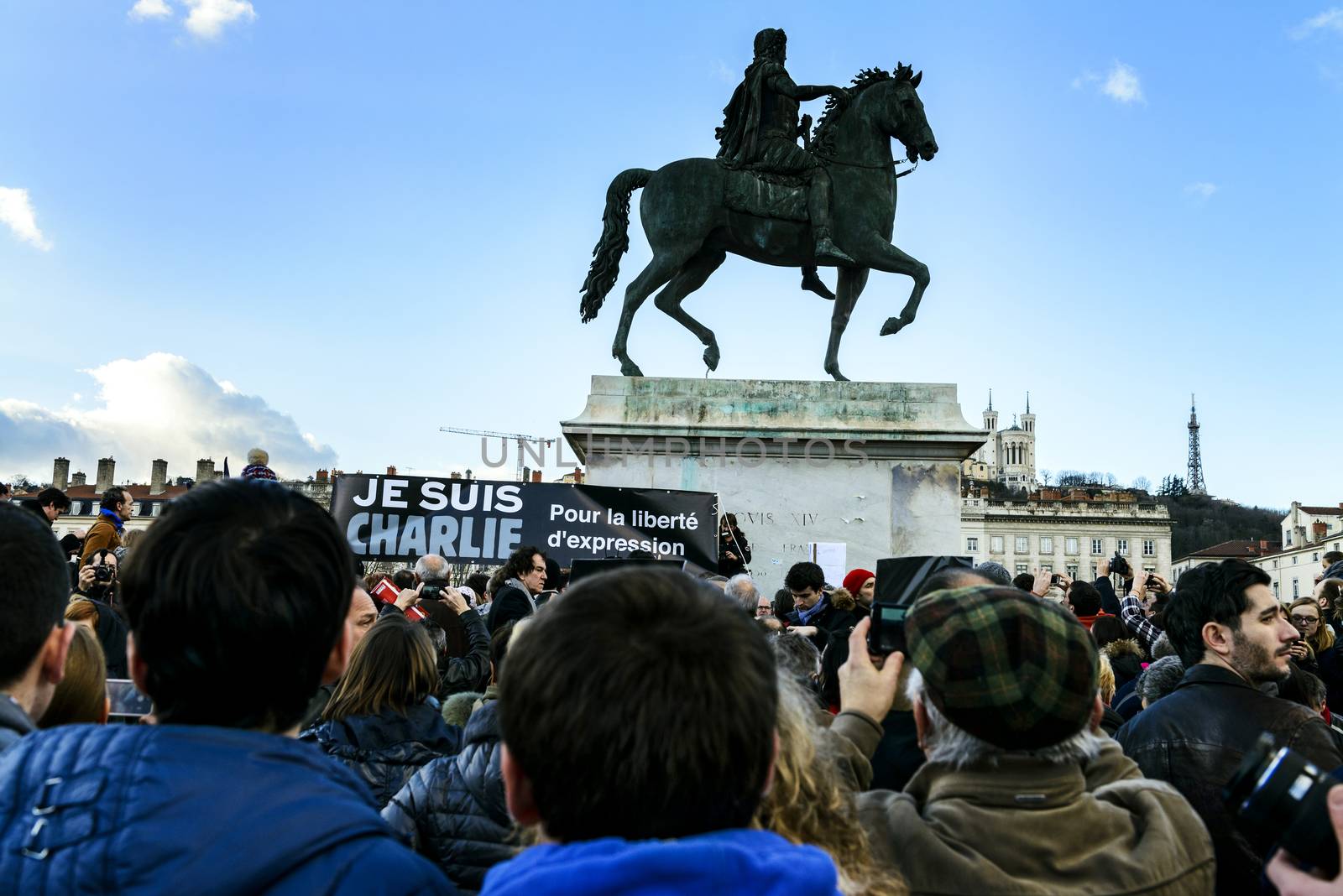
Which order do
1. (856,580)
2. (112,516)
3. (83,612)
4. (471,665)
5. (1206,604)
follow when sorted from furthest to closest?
(112,516), (856,580), (471,665), (83,612), (1206,604)

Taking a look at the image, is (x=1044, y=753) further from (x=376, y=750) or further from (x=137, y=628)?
(x=376, y=750)

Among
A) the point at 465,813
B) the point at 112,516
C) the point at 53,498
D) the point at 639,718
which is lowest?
the point at 465,813

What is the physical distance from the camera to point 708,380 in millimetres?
12734

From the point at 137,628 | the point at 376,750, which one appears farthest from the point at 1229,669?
the point at 137,628

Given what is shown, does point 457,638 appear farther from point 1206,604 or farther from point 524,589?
point 1206,604

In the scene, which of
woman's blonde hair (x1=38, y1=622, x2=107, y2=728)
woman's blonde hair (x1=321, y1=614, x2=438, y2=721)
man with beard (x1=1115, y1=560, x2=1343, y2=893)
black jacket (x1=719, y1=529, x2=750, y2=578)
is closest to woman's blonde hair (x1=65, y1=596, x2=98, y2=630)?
woman's blonde hair (x1=321, y1=614, x2=438, y2=721)

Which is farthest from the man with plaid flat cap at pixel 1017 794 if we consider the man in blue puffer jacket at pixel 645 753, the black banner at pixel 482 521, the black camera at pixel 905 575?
the black banner at pixel 482 521

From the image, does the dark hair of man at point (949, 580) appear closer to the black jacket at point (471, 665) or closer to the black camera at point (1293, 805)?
the black camera at point (1293, 805)

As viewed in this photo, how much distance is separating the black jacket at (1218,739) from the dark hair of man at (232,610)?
8.56 ft

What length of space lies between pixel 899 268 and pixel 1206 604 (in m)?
8.89

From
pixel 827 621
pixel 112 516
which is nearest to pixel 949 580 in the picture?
pixel 827 621

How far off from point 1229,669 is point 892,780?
53.0 inches

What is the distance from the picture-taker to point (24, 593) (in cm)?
216

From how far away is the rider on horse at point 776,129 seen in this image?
12352 mm
